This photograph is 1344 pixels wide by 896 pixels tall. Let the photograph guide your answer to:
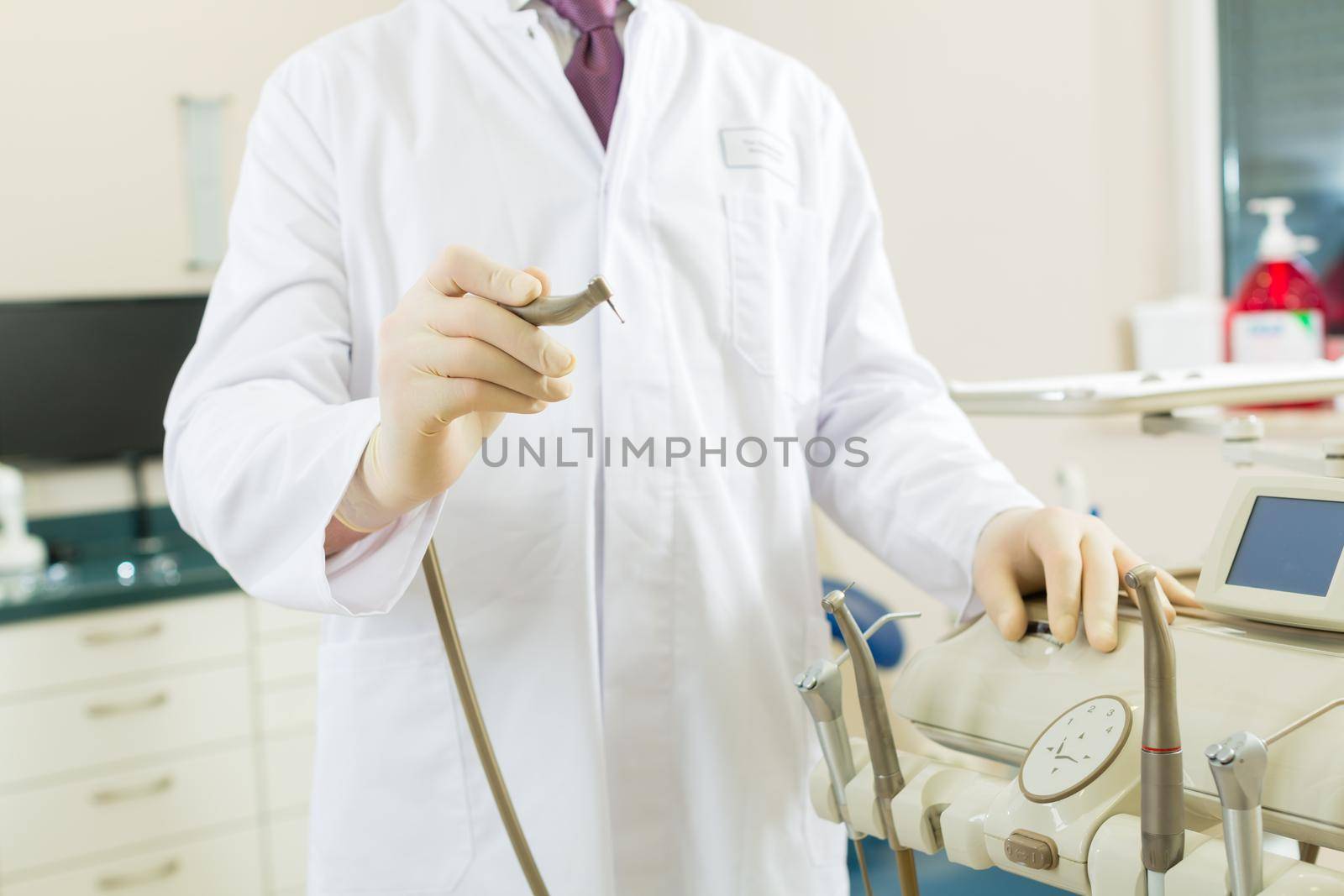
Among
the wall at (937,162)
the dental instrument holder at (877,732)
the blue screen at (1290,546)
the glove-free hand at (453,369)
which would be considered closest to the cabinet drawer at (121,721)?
the wall at (937,162)

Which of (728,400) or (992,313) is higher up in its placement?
(992,313)

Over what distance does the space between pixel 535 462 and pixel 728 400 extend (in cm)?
18

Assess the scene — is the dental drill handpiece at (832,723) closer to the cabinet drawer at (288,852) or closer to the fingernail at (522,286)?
the fingernail at (522,286)

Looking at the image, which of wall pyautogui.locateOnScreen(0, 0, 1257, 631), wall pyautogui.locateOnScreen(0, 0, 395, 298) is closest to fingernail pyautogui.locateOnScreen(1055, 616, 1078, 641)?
wall pyautogui.locateOnScreen(0, 0, 1257, 631)

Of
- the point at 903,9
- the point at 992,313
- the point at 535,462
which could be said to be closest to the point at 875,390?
the point at 535,462

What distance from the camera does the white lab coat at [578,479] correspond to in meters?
0.85

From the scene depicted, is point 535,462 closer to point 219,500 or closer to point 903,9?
point 219,500

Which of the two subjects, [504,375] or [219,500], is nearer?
[504,375]

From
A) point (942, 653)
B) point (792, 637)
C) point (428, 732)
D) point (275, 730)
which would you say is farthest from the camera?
point (275, 730)

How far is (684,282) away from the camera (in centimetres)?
94

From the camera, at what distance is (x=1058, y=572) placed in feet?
2.22

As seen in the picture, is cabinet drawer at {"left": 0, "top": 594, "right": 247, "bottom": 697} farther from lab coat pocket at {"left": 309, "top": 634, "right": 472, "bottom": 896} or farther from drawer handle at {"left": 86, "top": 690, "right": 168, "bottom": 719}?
lab coat pocket at {"left": 309, "top": 634, "right": 472, "bottom": 896}

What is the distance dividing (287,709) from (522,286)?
191 centimetres

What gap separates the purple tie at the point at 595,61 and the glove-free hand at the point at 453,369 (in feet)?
1.32
